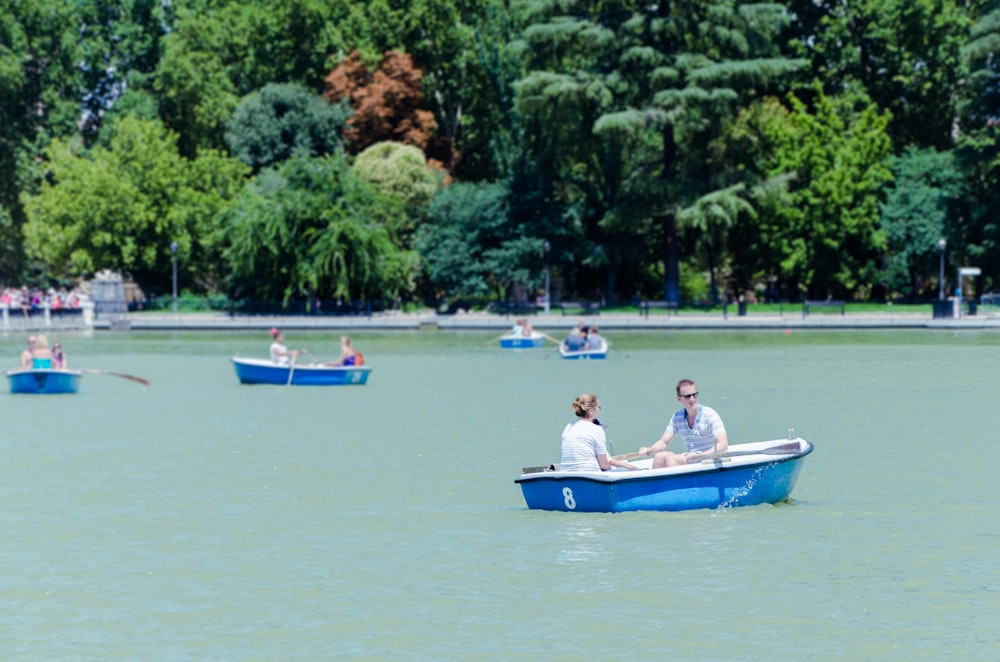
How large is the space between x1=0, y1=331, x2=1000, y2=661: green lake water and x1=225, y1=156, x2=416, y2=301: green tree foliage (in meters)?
41.7

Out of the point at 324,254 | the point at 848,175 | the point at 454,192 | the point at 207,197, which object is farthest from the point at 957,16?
the point at 207,197

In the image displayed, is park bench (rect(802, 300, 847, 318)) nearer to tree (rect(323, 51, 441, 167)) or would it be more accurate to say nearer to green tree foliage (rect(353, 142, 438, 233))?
green tree foliage (rect(353, 142, 438, 233))

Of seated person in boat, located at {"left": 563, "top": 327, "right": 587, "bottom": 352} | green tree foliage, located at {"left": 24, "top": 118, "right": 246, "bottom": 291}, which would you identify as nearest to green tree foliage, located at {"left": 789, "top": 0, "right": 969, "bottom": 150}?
green tree foliage, located at {"left": 24, "top": 118, "right": 246, "bottom": 291}

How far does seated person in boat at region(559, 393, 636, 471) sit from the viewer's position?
2066cm

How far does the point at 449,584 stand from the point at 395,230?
73.6 m

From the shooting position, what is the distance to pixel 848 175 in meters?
85.2

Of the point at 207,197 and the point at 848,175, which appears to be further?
the point at 207,197

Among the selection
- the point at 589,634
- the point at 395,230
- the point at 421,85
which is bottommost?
the point at 589,634

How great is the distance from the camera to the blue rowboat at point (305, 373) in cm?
4481

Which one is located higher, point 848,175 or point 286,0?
point 286,0

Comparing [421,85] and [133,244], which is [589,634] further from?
[421,85]

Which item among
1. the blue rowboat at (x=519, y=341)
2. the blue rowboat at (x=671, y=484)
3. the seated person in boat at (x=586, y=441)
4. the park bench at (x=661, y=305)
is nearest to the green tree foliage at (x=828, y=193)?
the park bench at (x=661, y=305)

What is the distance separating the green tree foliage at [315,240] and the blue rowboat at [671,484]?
6049 cm

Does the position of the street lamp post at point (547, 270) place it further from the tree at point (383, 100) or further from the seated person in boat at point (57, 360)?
the seated person in boat at point (57, 360)
